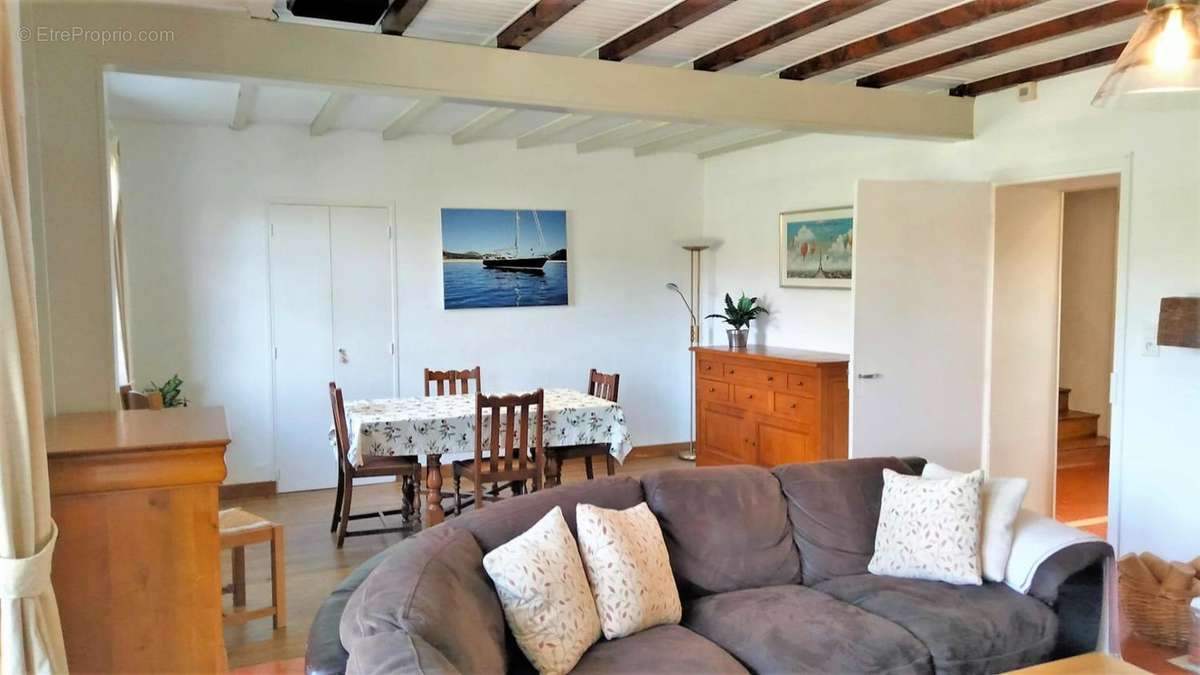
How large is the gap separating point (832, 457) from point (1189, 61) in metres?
3.47

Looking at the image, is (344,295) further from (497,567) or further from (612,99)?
(497,567)

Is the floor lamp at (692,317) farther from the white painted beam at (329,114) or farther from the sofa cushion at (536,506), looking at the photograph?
the sofa cushion at (536,506)

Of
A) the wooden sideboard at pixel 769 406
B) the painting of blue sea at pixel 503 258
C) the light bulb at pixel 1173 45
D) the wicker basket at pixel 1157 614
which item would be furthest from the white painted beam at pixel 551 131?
the wicker basket at pixel 1157 614

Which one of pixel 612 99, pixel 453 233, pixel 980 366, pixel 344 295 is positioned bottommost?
pixel 980 366

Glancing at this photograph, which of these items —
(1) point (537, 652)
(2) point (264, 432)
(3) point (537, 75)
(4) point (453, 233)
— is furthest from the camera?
(4) point (453, 233)

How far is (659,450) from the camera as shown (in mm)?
7027

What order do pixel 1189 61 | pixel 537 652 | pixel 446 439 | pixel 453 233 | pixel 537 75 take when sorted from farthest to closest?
pixel 453 233 < pixel 446 439 < pixel 537 75 < pixel 537 652 < pixel 1189 61

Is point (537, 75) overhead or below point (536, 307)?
overhead

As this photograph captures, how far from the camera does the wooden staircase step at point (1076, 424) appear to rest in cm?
666

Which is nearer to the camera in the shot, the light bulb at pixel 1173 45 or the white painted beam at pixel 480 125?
the light bulb at pixel 1173 45

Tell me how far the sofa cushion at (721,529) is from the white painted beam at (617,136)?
2.97 m

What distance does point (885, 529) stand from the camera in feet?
10.2

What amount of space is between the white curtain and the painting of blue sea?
4.21 meters

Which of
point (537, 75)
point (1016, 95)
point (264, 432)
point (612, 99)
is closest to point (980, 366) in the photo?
point (1016, 95)
